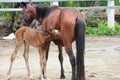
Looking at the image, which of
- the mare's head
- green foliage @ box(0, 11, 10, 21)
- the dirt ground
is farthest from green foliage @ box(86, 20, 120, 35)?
the mare's head

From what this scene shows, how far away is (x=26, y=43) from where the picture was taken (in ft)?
27.2

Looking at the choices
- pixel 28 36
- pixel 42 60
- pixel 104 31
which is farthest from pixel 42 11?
pixel 104 31

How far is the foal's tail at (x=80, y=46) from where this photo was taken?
7.36m

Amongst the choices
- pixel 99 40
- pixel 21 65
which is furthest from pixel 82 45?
pixel 99 40

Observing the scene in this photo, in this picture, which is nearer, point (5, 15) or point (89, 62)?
point (89, 62)

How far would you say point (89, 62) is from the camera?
402 inches

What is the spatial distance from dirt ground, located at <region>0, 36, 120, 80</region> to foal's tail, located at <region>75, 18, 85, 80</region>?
88cm

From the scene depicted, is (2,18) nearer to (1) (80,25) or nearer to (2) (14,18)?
(2) (14,18)

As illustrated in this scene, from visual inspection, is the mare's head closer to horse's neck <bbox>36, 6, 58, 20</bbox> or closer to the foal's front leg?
horse's neck <bbox>36, 6, 58, 20</bbox>

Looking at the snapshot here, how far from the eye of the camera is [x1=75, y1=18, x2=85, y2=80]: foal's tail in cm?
736

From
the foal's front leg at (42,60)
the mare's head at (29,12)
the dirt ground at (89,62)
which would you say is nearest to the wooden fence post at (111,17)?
the dirt ground at (89,62)

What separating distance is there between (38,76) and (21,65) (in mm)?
1455

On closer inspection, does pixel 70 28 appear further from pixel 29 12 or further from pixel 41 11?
pixel 29 12

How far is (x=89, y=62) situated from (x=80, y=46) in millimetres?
2856
